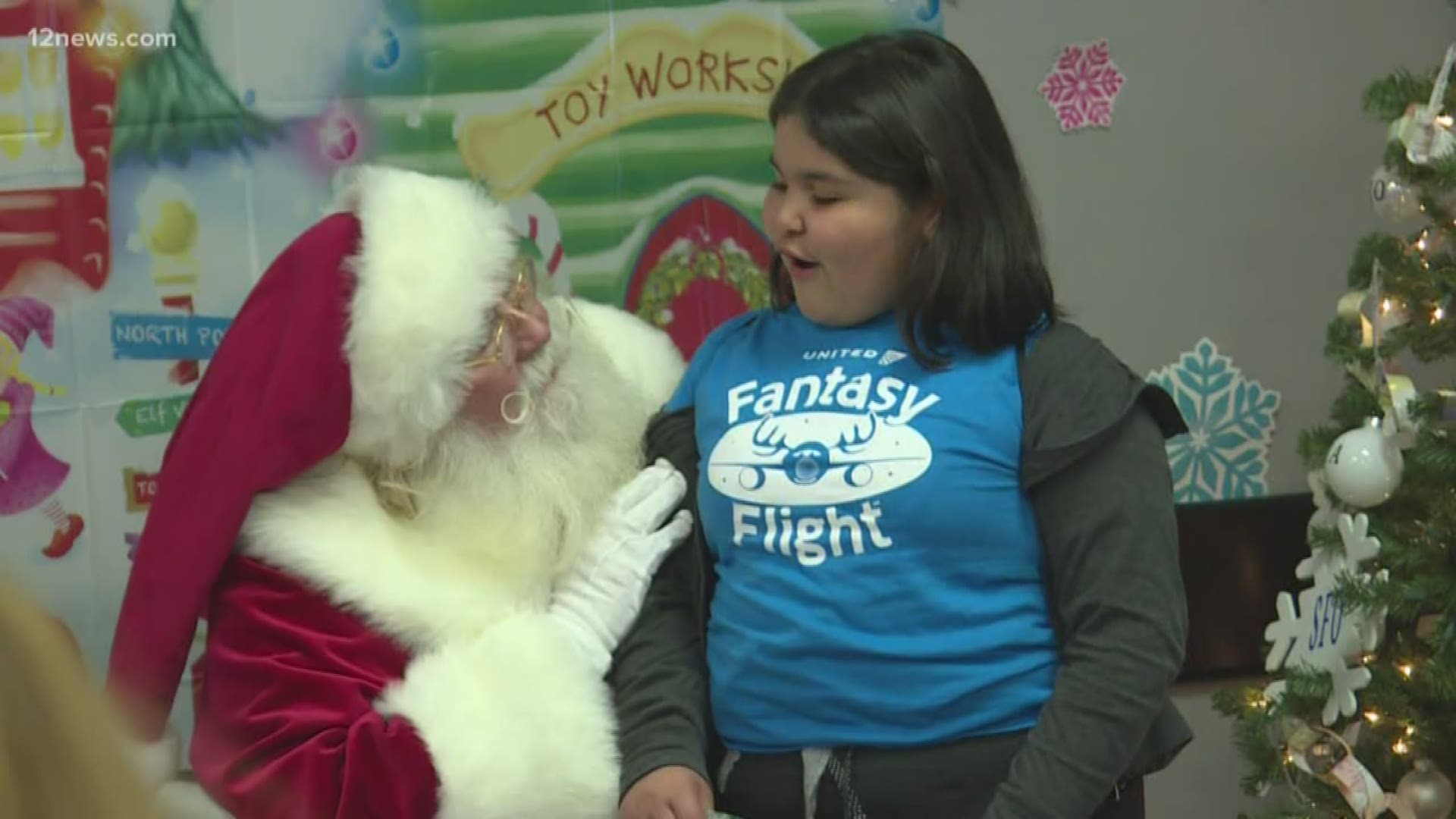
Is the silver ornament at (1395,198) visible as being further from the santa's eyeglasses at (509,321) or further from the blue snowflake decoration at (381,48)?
the blue snowflake decoration at (381,48)

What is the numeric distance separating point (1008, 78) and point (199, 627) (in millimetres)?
1657

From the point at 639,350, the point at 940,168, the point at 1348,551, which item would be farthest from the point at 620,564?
the point at 1348,551

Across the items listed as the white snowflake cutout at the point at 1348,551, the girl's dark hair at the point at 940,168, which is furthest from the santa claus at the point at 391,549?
the white snowflake cutout at the point at 1348,551

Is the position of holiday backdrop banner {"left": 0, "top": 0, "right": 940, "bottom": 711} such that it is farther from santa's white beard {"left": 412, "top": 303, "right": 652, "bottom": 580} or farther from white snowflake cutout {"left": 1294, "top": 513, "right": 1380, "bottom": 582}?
white snowflake cutout {"left": 1294, "top": 513, "right": 1380, "bottom": 582}

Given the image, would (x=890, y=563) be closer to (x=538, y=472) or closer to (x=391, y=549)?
(x=538, y=472)

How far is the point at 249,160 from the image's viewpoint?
246cm

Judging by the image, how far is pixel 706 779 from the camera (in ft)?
5.88

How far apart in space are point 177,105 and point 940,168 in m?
1.30

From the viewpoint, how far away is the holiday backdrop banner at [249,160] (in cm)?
241

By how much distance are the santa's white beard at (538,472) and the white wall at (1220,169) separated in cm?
117

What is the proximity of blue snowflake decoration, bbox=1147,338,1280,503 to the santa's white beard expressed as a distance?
1.32 meters

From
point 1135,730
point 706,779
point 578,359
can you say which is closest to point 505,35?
point 578,359

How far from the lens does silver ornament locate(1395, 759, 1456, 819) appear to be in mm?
2371

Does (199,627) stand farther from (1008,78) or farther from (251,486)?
(1008,78)
